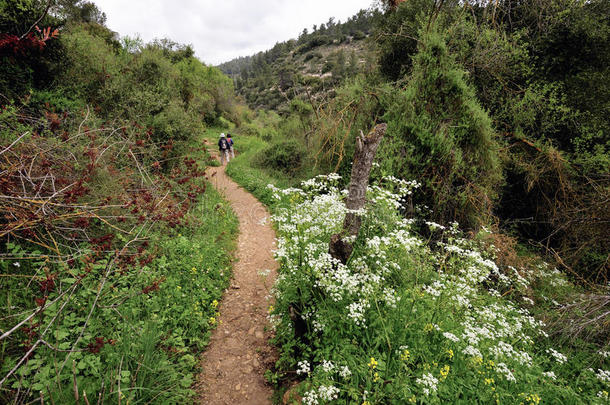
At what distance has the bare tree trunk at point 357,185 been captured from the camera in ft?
11.0

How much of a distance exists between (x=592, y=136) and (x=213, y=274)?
10.8 metres

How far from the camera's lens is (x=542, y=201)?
7.56 m

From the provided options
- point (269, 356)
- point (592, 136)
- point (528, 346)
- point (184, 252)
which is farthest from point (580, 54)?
point (184, 252)

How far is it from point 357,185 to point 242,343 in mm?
3055

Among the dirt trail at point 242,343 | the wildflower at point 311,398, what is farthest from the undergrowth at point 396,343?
the dirt trail at point 242,343

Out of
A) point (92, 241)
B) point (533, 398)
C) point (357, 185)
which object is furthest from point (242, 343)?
point (533, 398)

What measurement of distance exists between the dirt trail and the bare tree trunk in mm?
1198

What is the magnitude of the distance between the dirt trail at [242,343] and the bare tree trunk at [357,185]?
1.20 m

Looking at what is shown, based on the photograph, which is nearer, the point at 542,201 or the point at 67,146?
the point at 67,146

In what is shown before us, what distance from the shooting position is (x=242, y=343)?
12.3 feet

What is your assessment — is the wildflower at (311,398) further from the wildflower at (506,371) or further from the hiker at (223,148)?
the hiker at (223,148)

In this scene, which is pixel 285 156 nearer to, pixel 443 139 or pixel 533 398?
pixel 443 139

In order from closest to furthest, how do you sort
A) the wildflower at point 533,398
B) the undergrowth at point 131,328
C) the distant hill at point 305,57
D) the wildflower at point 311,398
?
1. the wildflower at point 311,398
2. the undergrowth at point 131,328
3. the wildflower at point 533,398
4. the distant hill at point 305,57

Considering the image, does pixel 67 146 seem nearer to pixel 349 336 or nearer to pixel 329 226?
pixel 329 226
